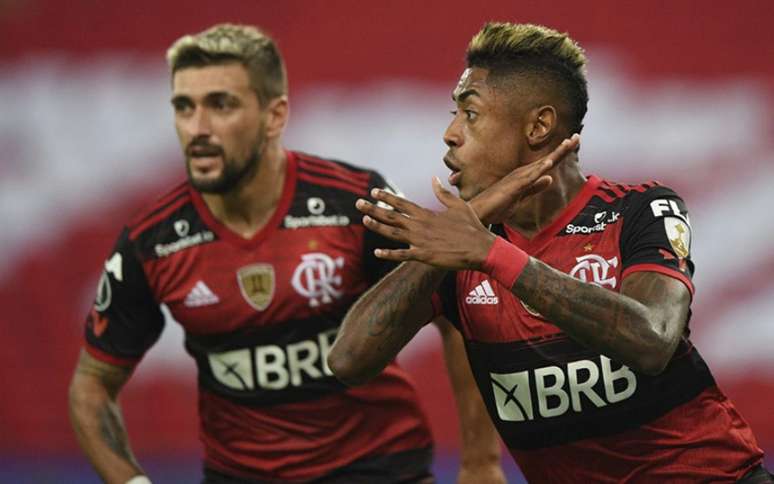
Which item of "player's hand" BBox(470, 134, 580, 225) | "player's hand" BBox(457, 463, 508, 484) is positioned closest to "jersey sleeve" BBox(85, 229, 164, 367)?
"player's hand" BBox(457, 463, 508, 484)

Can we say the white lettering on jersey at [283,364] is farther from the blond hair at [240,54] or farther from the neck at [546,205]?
the neck at [546,205]

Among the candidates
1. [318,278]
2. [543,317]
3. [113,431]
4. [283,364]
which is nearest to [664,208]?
[543,317]

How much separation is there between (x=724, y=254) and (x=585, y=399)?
4722 mm

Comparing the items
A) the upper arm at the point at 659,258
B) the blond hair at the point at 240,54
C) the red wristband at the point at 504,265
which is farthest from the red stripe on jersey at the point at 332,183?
the red wristband at the point at 504,265

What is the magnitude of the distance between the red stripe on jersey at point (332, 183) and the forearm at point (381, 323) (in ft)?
4.66

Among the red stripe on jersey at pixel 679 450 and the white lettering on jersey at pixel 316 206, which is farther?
the white lettering on jersey at pixel 316 206

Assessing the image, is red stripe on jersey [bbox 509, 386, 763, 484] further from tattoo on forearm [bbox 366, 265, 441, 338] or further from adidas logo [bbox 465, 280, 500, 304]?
tattoo on forearm [bbox 366, 265, 441, 338]

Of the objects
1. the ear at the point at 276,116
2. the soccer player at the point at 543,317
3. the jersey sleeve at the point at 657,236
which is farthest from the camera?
the ear at the point at 276,116

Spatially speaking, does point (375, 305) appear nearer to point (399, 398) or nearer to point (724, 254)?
point (399, 398)

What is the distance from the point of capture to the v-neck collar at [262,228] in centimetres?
537

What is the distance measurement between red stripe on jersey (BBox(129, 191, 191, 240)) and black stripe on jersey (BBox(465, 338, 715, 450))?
6.08 feet

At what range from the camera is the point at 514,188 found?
3.66m

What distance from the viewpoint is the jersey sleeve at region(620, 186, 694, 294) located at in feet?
12.2

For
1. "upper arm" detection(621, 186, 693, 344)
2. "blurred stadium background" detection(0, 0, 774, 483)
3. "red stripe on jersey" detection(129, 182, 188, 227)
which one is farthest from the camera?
"blurred stadium background" detection(0, 0, 774, 483)
